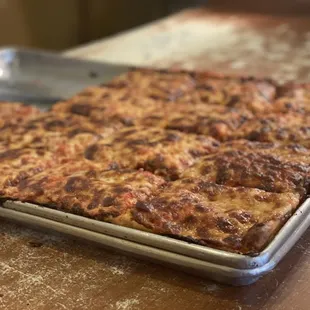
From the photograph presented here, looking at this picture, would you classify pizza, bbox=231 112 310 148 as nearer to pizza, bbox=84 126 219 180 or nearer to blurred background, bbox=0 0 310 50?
pizza, bbox=84 126 219 180

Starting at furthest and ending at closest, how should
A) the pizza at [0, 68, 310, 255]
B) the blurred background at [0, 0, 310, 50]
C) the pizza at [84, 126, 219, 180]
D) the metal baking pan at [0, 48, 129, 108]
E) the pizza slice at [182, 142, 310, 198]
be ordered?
the blurred background at [0, 0, 310, 50] → the metal baking pan at [0, 48, 129, 108] → the pizza at [84, 126, 219, 180] → the pizza slice at [182, 142, 310, 198] → the pizza at [0, 68, 310, 255]

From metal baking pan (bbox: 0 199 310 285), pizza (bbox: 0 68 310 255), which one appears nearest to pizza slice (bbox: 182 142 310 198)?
pizza (bbox: 0 68 310 255)

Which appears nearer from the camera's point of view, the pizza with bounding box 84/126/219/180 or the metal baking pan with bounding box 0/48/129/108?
the pizza with bounding box 84/126/219/180

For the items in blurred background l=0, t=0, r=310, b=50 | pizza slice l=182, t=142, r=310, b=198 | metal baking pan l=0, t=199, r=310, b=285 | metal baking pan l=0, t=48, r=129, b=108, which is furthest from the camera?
blurred background l=0, t=0, r=310, b=50

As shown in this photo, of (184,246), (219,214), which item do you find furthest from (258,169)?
(184,246)

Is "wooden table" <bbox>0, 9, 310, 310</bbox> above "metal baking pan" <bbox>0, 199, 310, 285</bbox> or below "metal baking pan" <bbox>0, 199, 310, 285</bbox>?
below

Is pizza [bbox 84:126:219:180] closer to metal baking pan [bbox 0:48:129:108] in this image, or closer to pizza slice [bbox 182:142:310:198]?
pizza slice [bbox 182:142:310:198]

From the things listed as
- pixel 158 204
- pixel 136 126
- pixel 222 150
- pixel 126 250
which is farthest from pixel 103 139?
pixel 126 250

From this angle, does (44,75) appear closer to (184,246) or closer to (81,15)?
(184,246)
